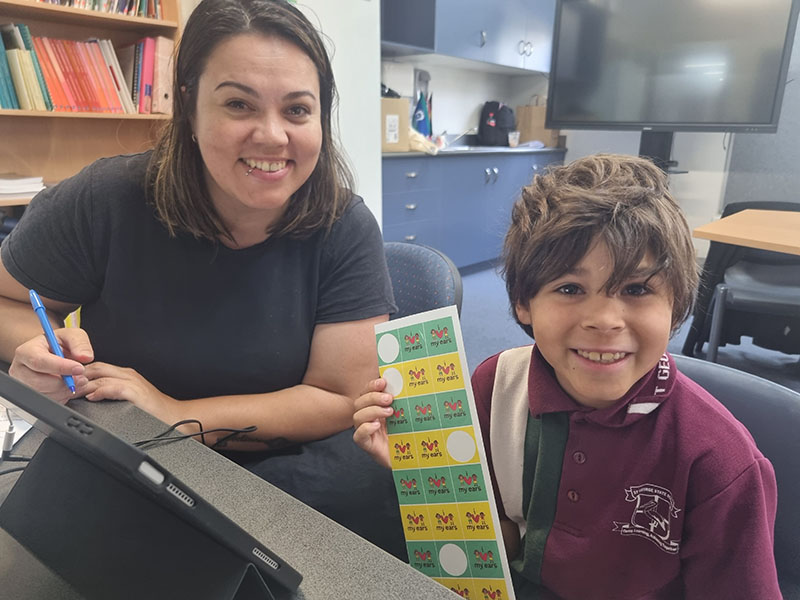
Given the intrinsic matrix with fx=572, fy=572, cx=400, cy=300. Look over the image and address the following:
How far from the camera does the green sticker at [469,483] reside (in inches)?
24.5

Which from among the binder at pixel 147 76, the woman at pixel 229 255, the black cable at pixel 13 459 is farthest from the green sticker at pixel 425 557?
the binder at pixel 147 76

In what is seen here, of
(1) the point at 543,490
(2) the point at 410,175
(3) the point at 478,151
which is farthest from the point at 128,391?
(3) the point at 478,151

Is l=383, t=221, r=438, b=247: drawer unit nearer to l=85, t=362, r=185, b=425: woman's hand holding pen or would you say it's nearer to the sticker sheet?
l=85, t=362, r=185, b=425: woman's hand holding pen

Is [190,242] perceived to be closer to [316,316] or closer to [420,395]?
[316,316]

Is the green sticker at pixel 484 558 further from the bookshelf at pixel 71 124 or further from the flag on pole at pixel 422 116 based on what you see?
the flag on pole at pixel 422 116

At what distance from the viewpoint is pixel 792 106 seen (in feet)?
12.1

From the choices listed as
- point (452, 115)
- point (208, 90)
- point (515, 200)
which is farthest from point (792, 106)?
point (208, 90)

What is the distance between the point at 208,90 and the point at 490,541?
2.64 feet

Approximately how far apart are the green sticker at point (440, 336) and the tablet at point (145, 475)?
0.27 metres

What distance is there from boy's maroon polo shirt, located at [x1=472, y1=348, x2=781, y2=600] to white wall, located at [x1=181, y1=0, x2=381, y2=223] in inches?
93.5

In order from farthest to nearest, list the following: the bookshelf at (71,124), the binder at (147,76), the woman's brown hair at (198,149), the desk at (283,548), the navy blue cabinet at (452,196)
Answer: the navy blue cabinet at (452,196) → the binder at (147,76) → the bookshelf at (71,124) → the woman's brown hair at (198,149) → the desk at (283,548)

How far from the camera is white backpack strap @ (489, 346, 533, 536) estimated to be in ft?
2.74

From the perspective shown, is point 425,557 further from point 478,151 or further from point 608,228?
point 478,151

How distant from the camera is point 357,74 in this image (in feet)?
9.93
